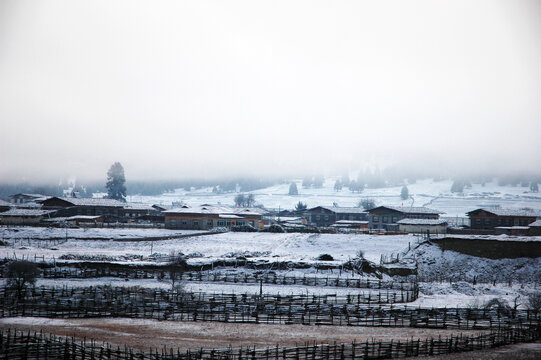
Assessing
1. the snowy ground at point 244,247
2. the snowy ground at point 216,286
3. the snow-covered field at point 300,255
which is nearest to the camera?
the snowy ground at point 216,286

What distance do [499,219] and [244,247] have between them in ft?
197

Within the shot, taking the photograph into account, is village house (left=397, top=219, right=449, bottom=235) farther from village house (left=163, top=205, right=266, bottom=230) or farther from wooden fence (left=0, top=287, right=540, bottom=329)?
wooden fence (left=0, top=287, right=540, bottom=329)

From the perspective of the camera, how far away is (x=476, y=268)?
61531 millimetres

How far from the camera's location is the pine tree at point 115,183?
17138 centimetres

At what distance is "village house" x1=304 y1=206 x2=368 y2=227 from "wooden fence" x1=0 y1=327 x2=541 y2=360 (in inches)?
4018

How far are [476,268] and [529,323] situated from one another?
931 inches

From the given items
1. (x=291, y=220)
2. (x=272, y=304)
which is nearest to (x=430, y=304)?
(x=272, y=304)

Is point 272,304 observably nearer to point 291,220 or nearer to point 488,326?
point 488,326

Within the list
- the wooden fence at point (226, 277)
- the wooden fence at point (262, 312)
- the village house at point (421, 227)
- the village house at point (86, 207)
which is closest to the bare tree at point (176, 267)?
the wooden fence at point (226, 277)

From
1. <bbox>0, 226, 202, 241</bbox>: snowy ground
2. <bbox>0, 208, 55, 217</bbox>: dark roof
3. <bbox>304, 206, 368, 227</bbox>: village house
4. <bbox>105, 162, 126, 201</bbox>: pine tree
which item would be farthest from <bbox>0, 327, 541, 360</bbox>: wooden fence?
<bbox>105, 162, 126, 201</bbox>: pine tree

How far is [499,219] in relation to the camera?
10681 centimetres

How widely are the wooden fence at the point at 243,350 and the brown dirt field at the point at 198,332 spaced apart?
5.85 ft

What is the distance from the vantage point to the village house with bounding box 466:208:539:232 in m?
106

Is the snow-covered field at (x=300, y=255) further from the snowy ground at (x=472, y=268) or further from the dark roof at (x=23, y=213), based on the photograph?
the dark roof at (x=23, y=213)
